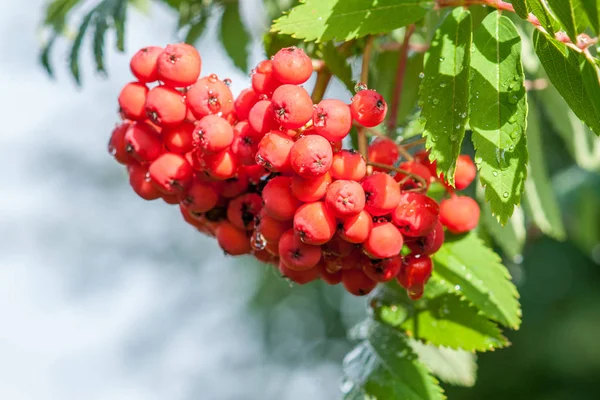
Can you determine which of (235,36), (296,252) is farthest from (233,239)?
(235,36)

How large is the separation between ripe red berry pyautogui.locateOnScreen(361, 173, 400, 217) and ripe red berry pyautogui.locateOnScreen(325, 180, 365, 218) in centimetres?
3

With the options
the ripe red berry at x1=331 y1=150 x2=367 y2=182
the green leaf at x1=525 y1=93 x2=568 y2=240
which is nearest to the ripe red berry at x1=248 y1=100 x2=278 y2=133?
the ripe red berry at x1=331 y1=150 x2=367 y2=182

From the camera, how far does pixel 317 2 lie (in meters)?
1.03

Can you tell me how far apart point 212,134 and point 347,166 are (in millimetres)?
204

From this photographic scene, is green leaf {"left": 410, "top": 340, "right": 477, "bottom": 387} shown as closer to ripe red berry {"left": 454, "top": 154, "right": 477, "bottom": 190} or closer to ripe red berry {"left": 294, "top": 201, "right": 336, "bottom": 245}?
ripe red berry {"left": 454, "top": 154, "right": 477, "bottom": 190}

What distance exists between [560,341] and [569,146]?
14.1 feet

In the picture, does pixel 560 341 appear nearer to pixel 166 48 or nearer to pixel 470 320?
pixel 470 320

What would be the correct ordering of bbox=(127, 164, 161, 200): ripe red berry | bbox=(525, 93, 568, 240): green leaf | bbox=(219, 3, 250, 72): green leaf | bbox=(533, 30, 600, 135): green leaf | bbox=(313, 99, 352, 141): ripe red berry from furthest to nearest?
bbox=(219, 3, 250, 72): green leaf, bbox=(525, 93, 568, 240): green leaf, bbox=(127, 164, 161, 200): ripe red berry, bbox=(313, 99, 352, 141): ripe red berry, bbox=(533, 30, 600, 135): green leaf

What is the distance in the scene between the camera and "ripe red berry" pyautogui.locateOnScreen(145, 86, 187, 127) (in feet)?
3.47

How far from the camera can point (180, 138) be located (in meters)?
1.10

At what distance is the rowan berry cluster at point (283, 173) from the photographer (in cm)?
95

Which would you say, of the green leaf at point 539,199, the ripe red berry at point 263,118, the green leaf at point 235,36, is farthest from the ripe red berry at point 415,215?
the green leaf at point 235,36

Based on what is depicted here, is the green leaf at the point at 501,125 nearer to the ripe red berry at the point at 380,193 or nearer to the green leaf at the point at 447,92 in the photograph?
the green leaf at the point at 447,92

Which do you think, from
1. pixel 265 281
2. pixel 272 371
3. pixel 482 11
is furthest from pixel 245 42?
pixel 272 371
